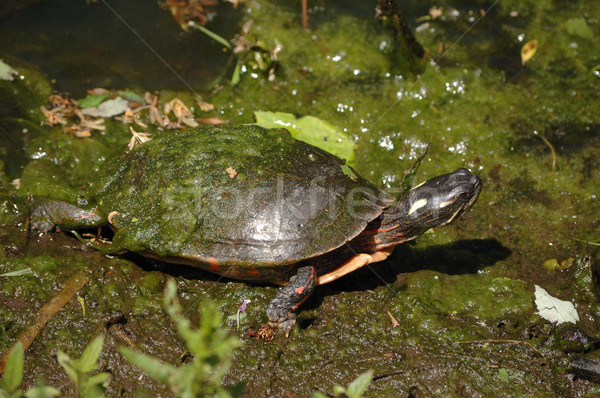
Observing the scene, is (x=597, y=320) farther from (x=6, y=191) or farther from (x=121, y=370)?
(x=6, y=191)

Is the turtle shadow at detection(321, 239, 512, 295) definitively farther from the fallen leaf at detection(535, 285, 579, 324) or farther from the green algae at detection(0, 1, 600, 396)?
the fallen leaf at detection(535, 285, 579, 324)

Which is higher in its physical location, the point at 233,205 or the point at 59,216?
the point at 233,205

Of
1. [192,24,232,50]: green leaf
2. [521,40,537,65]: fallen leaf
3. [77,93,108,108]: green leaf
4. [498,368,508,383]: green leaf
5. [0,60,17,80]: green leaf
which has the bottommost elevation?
[498,368,508,383]: green leaf

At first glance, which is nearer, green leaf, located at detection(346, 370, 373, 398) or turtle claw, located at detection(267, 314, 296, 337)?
green leaf, located at detection(346, 370, 373, 398)

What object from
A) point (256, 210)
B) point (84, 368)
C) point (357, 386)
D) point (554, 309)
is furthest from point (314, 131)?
point (84, 368)

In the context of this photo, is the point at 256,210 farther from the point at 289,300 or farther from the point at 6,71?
the point at 6,71

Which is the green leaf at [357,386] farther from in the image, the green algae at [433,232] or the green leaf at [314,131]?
the green leaf at [314,131]

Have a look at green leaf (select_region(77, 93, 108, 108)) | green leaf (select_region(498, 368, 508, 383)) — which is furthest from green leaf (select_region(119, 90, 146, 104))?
green leaf (select_region(498, 368, 508, 383))
